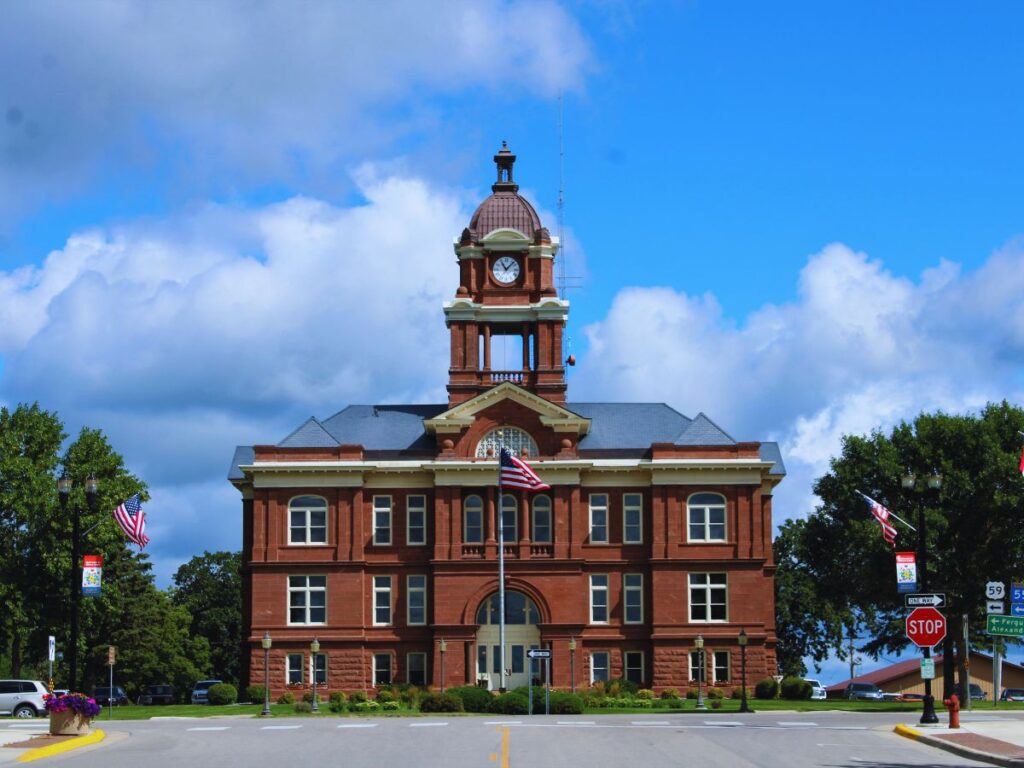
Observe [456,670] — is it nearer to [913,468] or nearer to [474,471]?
[474,471]

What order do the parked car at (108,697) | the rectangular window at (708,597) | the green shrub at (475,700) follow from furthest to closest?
the parked car at (108,697) → the rectangular window at (708,597) → the green shrub at (475,700)

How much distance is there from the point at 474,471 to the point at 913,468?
19.8 meters

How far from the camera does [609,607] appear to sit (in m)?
77.1

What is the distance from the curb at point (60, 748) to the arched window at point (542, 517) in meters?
36.9

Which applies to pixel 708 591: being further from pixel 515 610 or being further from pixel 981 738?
pixel 981 738

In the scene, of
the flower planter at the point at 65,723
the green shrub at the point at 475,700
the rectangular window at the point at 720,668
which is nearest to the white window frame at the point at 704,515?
the rectangular window at the point at 720,668

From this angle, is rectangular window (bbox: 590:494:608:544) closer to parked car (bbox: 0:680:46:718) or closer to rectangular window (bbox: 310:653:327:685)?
rectangular window (bbox: 310:653:327:685)

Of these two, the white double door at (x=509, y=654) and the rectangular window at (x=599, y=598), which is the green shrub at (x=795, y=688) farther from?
the white double door at (x=509, y=654)

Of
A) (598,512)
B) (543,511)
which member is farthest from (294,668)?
(598,512)

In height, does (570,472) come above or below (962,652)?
above

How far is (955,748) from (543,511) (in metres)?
42.9

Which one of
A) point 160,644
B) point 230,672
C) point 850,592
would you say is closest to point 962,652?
point 850,592

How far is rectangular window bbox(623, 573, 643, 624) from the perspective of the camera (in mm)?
77062

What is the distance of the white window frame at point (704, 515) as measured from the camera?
3014 inches
